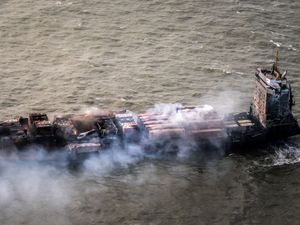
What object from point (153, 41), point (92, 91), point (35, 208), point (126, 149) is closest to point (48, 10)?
point (153, 41)

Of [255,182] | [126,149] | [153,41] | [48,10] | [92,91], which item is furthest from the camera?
[48,10]

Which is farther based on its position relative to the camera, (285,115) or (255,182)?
(285,115)

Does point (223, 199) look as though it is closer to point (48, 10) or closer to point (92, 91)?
point (92, 91)

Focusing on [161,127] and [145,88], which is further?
[145,88]

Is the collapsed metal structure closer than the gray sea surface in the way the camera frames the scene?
No
